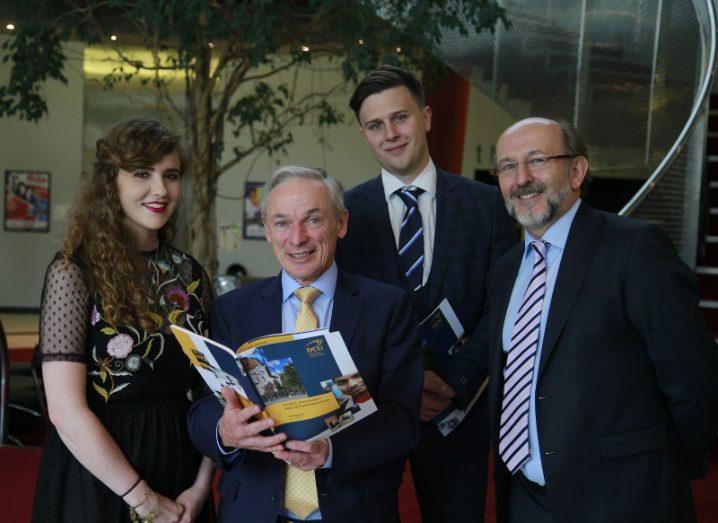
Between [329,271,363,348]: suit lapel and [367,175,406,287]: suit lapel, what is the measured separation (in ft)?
2.02

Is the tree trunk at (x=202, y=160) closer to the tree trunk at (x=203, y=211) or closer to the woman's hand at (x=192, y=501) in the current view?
the tree trunk at (x=203, y=211)

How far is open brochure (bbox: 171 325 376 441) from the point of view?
189 cm

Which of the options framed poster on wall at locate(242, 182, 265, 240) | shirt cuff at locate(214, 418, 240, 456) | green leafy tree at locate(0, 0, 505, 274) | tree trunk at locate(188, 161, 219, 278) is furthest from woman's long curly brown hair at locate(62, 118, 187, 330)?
framed poster on wall at locate(242, 182, 265, 240)

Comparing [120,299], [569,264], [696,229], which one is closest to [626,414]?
[569,264]

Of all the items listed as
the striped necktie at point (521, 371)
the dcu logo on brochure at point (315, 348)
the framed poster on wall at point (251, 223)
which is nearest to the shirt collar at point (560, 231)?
the striped necktie at point (521, 371)

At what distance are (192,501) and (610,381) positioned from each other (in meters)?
1.13

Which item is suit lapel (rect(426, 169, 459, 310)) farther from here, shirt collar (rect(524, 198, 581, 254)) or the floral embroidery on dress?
the floral embroidery on dress

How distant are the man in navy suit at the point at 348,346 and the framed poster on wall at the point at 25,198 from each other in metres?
12.8

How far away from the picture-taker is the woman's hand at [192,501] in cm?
241

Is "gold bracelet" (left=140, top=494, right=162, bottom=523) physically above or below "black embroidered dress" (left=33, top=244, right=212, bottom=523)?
below

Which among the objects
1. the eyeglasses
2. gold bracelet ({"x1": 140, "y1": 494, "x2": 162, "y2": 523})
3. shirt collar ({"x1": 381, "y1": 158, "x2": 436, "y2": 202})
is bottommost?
gold bracelet ({"x1": 140, "y1": 494, "x2": 162, "y2": 523})

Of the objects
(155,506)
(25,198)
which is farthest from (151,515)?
(25,198)

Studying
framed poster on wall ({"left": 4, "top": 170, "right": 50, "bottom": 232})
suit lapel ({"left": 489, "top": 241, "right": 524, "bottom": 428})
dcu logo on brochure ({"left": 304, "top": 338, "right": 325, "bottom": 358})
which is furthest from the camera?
framed poster on wall ({"left": 4, "top": 170, "right": 50, "bottom": 232})

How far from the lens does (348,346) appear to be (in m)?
2.28
